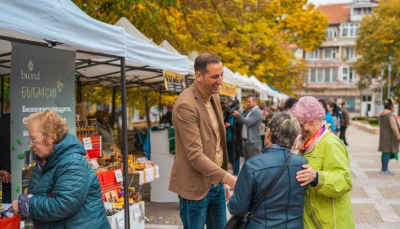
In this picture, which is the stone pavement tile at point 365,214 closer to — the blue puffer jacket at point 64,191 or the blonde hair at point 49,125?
the blue puffer jacket at point 64,191

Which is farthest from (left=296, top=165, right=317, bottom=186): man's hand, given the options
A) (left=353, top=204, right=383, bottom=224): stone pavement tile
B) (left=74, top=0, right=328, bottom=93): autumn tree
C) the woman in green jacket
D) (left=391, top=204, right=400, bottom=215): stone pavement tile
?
(left=74, top=0, right=328, bottom=93): autumn tree

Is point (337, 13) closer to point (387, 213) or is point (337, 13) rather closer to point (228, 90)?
point (228, 90)

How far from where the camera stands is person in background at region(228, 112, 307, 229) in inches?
99.3

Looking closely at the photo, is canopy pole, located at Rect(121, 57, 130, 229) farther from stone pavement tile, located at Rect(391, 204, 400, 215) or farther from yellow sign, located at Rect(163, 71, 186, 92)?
stone pavement tile, located at Rect(391, 204, 400, 215)

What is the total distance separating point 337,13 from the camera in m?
72.3

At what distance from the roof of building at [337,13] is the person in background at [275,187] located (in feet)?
235

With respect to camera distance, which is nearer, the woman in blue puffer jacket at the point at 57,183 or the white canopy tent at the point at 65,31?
the woman in blue puffer jacket at the point at 57,183

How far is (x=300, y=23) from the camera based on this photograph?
68.6 feet

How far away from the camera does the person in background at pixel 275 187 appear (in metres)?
2.52

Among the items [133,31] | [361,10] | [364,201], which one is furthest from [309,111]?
[361,10]

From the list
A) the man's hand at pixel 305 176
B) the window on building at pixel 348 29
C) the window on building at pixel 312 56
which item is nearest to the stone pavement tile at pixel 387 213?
the man's hand at pixel 305 176

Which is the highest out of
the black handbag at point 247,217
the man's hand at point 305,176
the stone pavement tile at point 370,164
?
the man's hand at point 305,176

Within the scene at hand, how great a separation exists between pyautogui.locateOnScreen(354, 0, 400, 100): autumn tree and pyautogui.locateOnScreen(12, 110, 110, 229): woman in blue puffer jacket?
3751 centimetres

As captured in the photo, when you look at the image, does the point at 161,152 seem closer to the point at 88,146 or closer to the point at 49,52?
the point at 88,146
